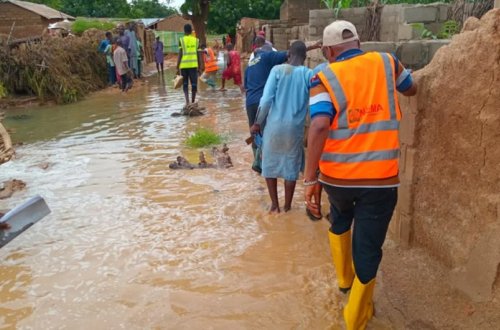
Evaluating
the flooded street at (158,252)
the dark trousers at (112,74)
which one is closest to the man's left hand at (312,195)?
the flooded street at (158,252)

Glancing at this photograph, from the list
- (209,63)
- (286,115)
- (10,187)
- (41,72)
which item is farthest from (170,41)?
(286,115)

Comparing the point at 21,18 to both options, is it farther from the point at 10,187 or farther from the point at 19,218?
the point at 19,218

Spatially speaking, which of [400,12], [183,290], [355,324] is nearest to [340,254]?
[355,324]

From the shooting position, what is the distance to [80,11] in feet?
162

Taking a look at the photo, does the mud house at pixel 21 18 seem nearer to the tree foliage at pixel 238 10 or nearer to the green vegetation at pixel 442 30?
the tree foliage at pixel 238 10

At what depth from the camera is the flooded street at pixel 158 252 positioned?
3.18m

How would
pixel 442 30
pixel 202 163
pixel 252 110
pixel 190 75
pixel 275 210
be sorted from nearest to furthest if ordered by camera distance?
1. pixel 275 210
2. pixel 252 110
3. pixel 442 30
4. pixel 202 163
5. pixel 190 75

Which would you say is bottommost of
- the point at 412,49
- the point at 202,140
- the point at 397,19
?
the point at 202,140

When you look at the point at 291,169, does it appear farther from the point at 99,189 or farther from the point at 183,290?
the point at 99,189

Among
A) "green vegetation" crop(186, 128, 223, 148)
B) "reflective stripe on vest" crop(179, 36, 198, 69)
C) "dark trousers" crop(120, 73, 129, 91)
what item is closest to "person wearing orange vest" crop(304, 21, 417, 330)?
"green vegetation" crop(186, 128, 223, 148)

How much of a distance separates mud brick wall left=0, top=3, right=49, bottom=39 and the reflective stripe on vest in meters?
15.6

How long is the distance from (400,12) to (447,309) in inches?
175

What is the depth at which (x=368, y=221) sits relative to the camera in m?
2.63

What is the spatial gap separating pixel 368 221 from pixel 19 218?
3125 millimetres
